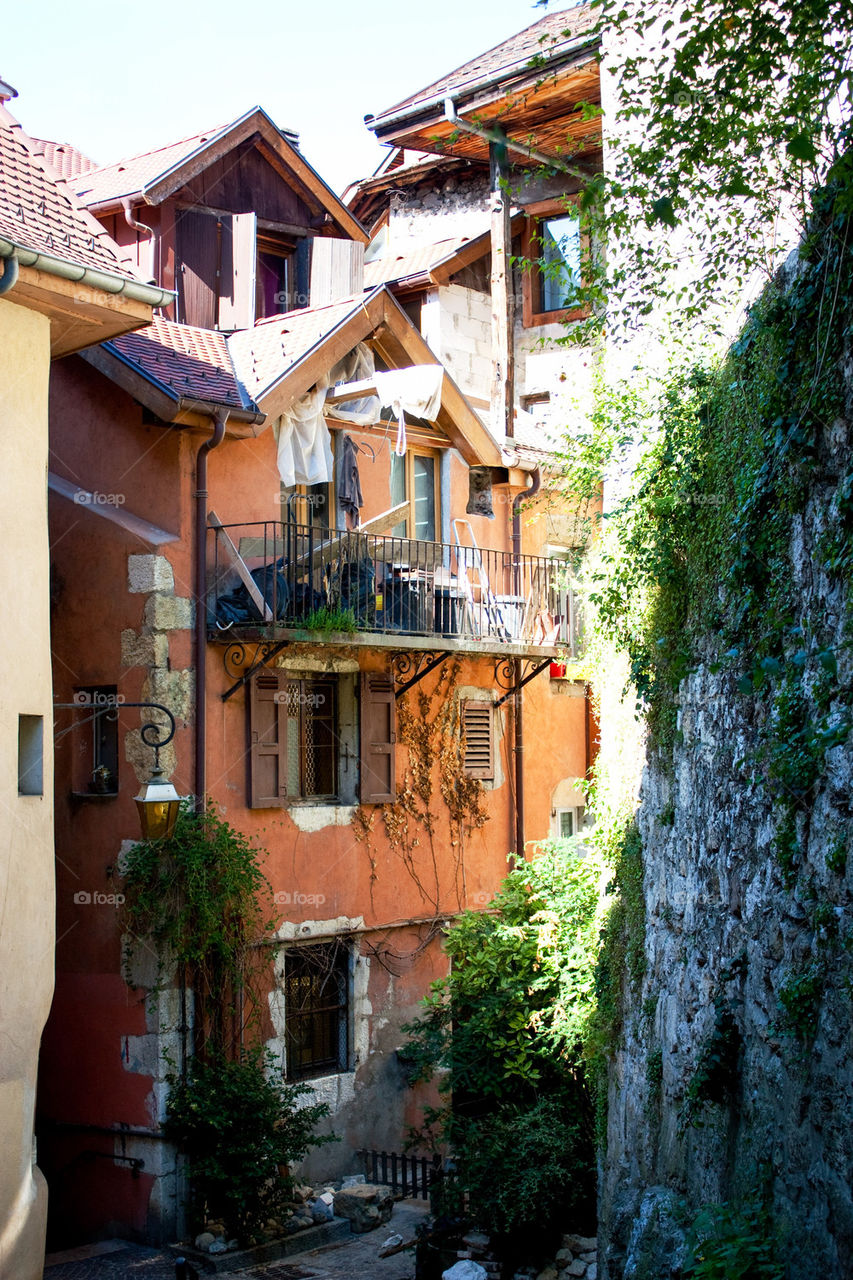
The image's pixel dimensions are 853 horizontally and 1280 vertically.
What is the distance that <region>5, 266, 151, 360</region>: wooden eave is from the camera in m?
10.0

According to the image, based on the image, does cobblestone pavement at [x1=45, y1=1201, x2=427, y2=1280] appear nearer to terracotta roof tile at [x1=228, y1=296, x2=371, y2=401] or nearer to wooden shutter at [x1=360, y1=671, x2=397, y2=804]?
wooden shutter at [x1=360, y1=671, x2=397, y2=804]

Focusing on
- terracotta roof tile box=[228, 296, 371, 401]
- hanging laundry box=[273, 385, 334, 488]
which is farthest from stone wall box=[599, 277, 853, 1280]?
terracotta roof tile box=[228, 296, 371, 401]

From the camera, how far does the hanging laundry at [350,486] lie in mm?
15102

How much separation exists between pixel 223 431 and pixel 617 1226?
804 centimetres

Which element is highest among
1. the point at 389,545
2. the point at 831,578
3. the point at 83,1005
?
the point at 389,545

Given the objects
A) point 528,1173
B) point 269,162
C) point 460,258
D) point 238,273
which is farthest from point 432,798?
point 269,162

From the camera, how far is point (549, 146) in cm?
1912

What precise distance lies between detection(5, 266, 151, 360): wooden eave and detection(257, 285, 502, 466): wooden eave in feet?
9.16

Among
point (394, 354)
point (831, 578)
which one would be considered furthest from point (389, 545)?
point (831, 578)

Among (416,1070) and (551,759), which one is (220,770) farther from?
(551,759)

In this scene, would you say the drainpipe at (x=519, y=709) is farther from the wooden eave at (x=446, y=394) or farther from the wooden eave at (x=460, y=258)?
the wooden eave at (x=460, y=258)

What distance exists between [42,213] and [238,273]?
6045 millimetres

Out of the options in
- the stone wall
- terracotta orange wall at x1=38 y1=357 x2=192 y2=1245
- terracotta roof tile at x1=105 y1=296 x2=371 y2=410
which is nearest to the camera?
the stone wall

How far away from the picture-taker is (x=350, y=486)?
49.6ft
